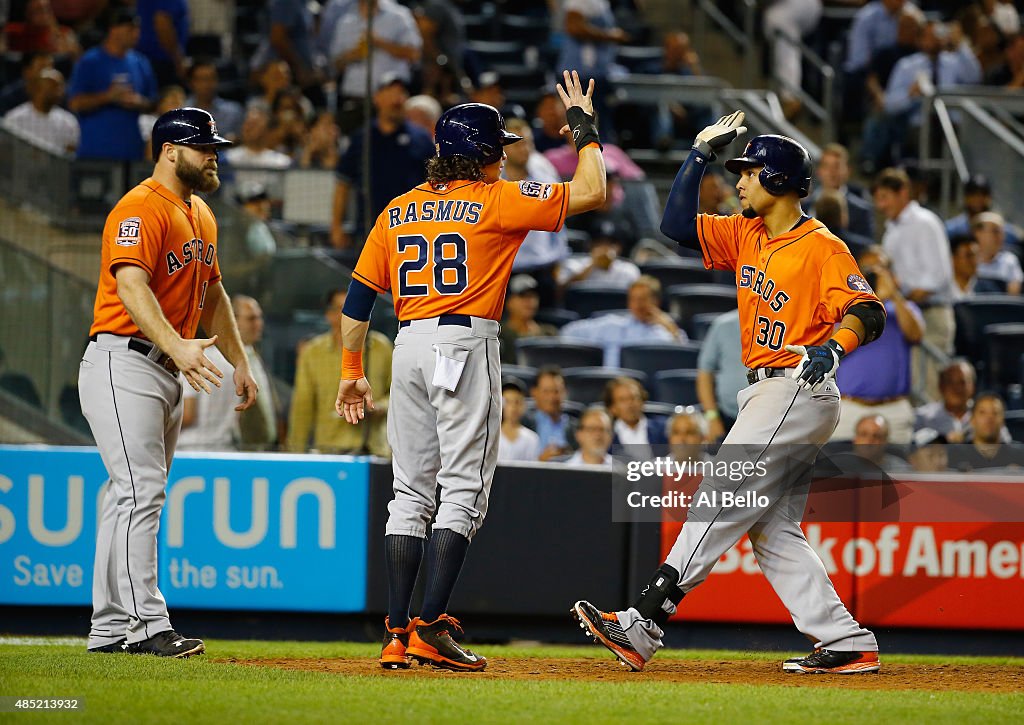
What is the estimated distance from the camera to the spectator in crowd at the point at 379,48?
1288 centimetres

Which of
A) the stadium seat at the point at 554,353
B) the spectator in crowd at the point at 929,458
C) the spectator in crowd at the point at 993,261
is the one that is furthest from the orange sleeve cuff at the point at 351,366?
the spectator in crowd at the point at 993,261

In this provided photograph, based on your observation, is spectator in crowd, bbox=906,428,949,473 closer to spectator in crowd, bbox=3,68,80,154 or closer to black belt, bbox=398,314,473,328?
black belt, bbox=398,314,473,328

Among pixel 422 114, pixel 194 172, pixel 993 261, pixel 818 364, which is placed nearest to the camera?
pixel 818 364

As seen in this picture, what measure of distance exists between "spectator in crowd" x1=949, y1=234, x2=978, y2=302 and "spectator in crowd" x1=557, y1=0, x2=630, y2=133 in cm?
380

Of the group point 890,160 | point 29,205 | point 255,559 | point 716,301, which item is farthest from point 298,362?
point 890,160

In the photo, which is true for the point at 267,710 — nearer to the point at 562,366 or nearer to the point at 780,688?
the point at 780,688

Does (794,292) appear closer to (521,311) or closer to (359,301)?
(359,301)

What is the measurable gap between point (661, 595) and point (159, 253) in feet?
7.70

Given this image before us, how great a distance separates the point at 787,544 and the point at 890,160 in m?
8.56

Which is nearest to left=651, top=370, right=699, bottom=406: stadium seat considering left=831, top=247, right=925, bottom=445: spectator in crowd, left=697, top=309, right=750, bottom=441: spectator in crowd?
left=697, top=309, right=750, bottom=441: spectator in crowd

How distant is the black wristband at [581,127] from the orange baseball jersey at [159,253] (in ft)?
5.18

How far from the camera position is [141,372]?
6066 mm

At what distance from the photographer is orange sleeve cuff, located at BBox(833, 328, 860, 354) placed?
571 cm

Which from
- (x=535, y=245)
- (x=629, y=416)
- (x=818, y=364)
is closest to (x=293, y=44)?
(x=535, y=245)
